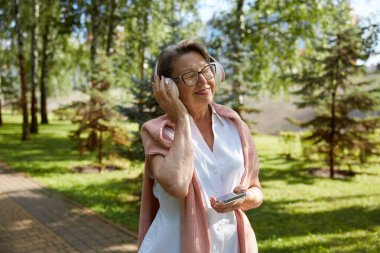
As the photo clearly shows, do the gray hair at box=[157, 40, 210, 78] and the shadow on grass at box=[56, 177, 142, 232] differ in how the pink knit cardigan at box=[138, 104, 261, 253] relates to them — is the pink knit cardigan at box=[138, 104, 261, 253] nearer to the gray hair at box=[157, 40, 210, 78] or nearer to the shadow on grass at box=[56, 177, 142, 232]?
the gray hair at box=[157, 40, 210, 78]

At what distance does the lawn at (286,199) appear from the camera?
6.12 metres

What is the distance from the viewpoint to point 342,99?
11344mm

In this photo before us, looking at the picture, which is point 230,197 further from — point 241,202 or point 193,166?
point 193,166

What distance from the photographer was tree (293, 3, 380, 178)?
36.1 feet

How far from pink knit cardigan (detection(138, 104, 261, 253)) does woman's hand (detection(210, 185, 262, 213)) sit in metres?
0.06

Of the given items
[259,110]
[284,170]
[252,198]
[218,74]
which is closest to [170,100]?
[218,74]

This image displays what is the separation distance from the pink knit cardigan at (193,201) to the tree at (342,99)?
9716 mm

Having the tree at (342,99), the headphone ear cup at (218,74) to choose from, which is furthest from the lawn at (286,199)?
the headphone ear cup at (218,74)

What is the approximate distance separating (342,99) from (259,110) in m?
2.35

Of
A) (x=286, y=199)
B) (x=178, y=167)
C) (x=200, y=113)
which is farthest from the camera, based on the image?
(x=286, y=199)

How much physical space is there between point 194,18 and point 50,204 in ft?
45.0

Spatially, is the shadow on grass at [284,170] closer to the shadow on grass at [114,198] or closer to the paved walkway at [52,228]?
the shadow on grass at [114,198]

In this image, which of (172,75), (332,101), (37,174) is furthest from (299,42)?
A: (172,75)

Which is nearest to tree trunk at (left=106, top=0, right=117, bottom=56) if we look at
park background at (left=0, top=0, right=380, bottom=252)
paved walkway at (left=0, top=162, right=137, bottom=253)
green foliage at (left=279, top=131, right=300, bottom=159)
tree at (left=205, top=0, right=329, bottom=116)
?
park background at (left=0, top=0, right=380, bottom=252)
